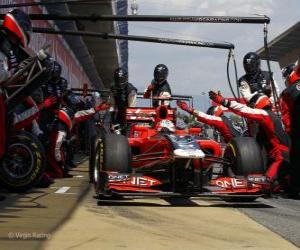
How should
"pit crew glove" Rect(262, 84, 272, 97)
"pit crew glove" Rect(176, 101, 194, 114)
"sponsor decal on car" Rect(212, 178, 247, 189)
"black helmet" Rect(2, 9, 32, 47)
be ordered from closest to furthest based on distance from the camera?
"black helmet" Rect(2, 9, 32, 47), "sponsor decal on car" Rect(212, 178, 247, 189), "pit crew glove" Rect(262, 84, 272, 97), "pit crew glove" Rect(176, 101, 194, 114)

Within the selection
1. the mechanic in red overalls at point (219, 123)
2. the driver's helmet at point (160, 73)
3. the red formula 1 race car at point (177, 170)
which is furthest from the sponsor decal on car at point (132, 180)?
the driver's helmet at point (160, 73)

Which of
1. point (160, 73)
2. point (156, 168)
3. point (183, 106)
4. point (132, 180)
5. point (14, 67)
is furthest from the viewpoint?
point (160, 73)

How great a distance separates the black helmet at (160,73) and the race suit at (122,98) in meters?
0.53

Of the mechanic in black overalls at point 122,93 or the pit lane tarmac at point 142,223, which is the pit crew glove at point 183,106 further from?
the pit lane tarmac at point 142,223

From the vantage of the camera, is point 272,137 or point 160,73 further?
point 160,73

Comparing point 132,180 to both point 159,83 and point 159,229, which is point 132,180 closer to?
point 159,229

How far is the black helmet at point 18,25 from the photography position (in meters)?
7.53

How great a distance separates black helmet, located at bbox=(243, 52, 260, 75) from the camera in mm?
10844

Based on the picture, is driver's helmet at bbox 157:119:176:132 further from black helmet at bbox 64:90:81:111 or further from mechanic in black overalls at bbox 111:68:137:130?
black helmet at bbox 64:90:81:111

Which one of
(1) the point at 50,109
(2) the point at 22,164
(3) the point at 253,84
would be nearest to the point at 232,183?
(2) the point at 22,164

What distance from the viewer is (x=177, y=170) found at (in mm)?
7781

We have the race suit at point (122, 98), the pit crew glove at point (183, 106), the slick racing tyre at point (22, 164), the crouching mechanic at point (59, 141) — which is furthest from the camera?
the race suit at point (122, 98)

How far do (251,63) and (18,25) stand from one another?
465 cm

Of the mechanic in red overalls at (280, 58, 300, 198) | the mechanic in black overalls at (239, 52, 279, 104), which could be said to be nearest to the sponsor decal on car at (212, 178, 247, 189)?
the mechanic in red overalls at (280, 58, 300, 198)
